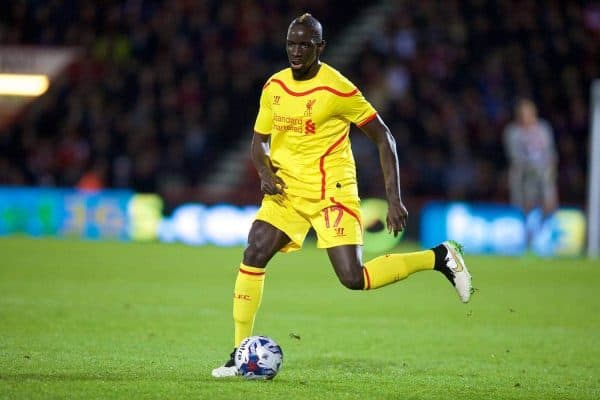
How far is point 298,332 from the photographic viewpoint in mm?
9383

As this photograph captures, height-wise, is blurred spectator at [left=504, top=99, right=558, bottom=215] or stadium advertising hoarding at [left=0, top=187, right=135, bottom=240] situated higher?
blurred spectator at [left=504, top=99, right=558, bottom=215]

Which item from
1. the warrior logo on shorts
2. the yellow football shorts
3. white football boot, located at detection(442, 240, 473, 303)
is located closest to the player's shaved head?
the warrior logo on shorts

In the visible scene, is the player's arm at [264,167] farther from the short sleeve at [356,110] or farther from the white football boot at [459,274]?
the white football boot at [459,274]

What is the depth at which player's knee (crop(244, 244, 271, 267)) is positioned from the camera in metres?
7.26

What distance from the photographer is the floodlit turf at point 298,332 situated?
6664mm

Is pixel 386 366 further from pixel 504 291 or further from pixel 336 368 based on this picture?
pixel 504 291

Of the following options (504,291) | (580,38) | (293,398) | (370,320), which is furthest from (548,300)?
(580,38)

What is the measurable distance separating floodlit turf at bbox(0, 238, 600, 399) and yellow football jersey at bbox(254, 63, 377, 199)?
119 cm

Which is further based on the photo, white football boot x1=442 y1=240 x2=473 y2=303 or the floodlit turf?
white football boot x1=442 y1=240 x2=473 y2=303

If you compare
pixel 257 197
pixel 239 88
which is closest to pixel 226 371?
pixel 257 197

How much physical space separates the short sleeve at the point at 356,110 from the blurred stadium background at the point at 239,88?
1353cm

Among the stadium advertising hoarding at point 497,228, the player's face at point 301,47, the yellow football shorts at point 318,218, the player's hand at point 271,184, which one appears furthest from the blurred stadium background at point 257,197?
the player's face at point 301,47

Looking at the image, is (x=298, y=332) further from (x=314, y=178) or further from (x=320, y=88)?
(x=320, y=88)

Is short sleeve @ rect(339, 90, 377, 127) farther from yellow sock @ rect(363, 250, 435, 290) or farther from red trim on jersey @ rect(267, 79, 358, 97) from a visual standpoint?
yellow sock @ rect(363, 250, 435, 290)
